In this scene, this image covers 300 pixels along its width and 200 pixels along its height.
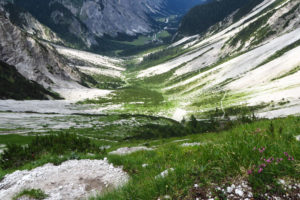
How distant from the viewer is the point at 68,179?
8523mm

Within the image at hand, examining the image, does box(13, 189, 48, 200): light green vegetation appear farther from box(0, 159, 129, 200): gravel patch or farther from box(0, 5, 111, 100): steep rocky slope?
box(0, 5, 111, 100): steep rocky slope

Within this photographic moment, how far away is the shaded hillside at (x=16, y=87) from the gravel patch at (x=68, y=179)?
13724cm

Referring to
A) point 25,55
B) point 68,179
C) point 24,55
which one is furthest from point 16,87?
point 68,179

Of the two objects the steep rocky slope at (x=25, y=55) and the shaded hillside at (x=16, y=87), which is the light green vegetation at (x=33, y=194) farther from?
the steep rocky slope at (x=25, y=55)

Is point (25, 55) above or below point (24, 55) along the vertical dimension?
above

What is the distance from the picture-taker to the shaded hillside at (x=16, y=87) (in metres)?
128

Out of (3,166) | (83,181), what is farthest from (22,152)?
(83,181)

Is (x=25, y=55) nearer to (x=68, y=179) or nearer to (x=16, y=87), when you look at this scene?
(x=16, y=87)

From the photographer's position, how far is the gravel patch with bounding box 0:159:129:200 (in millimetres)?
7602

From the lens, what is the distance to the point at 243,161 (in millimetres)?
4355

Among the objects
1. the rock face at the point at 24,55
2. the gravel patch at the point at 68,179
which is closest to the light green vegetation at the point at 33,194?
the gravel patch at the point at 68,179

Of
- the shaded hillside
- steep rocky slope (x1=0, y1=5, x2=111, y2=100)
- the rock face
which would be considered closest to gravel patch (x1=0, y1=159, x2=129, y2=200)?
the shaded hillside

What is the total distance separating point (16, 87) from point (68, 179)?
520 feet

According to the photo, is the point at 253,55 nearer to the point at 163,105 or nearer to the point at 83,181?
the point at 163,105
